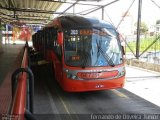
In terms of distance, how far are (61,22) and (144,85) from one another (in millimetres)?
4061

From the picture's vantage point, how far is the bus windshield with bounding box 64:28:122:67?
8.38 metres

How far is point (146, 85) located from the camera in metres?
10.5

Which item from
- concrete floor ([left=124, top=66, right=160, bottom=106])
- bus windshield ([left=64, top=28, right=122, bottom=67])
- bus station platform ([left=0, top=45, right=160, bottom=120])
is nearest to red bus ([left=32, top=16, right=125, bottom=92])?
bus windshield ([left=64, top=28, right=122, bottom=67])

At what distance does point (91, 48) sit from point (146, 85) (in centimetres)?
324

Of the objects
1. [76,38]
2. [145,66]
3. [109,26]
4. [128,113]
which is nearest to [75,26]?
[76,38]

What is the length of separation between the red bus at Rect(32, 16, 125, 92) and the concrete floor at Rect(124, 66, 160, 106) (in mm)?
1020

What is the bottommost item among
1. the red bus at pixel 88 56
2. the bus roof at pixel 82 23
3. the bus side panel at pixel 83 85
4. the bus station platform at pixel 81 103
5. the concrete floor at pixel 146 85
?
the bus station platform at pixel 81 103

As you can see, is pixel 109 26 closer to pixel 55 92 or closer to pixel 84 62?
pixel 84 62

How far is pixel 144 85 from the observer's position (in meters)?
10.5

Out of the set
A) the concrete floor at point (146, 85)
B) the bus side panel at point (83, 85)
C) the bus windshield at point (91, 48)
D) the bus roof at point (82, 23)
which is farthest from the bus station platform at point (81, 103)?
the bus roof at point (82, 23)

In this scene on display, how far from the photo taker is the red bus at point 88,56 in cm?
812

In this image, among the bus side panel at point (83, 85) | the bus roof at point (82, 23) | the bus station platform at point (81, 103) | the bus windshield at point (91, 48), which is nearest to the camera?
the bus station platform at point (81, 103)

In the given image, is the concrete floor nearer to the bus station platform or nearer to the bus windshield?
the bus station platform

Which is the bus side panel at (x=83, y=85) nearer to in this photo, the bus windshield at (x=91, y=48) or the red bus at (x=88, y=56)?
the red bus at (x=88, y=56)
